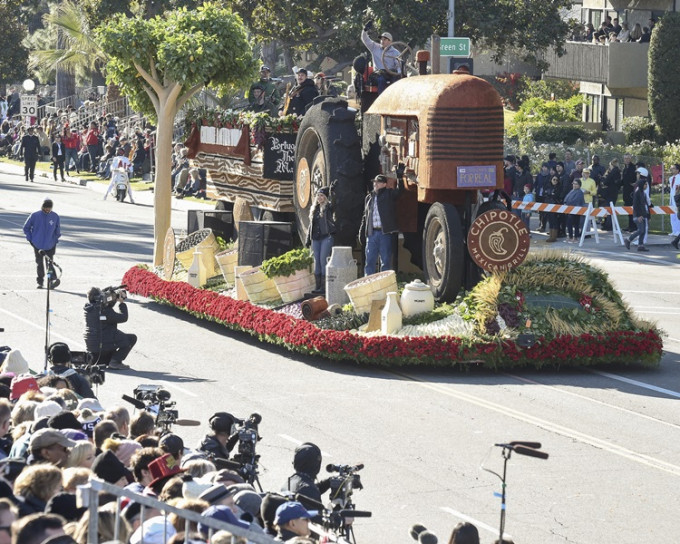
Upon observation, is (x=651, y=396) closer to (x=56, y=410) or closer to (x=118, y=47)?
(x=56, y=410)

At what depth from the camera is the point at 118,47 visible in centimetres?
2248

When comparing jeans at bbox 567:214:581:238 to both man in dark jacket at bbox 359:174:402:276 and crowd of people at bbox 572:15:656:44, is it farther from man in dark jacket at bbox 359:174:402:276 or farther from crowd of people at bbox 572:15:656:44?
crowd of people at bbox 572:15:656:44

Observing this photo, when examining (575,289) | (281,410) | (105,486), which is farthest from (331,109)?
(105,486)

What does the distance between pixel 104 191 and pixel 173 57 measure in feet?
73.7

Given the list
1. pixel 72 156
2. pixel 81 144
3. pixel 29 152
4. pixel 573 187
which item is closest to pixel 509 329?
pixel 573 187

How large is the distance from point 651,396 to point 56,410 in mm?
8065

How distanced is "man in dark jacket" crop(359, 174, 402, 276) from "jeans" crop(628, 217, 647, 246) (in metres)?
10.9

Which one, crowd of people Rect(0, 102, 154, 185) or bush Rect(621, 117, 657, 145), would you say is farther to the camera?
crowd of people Rect(0, 102, 154, 185)

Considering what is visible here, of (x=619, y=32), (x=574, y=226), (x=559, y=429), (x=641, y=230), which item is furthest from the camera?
(x=619, y=32)

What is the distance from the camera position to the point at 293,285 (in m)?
20.0

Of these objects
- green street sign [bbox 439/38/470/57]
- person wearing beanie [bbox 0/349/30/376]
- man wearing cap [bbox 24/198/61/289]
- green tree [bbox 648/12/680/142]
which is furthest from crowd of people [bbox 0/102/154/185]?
person wearing beanie [bbox 0/349/30/376]

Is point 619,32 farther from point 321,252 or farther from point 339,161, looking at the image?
point 321,252

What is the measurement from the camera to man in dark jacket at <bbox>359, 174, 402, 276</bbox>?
Result: 19.1m

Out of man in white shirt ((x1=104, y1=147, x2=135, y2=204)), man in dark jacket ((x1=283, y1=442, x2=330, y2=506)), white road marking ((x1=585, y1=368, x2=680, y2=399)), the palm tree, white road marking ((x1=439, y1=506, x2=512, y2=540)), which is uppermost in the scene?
the palm tree
